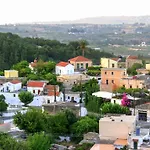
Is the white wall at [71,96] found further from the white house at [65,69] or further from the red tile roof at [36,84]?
the white house at [65,69]

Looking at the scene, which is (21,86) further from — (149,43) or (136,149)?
(149,43)

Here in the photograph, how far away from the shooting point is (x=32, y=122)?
21.5 m

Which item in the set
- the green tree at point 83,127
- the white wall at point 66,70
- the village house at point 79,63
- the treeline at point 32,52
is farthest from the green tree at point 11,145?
the treeline at point 32,52

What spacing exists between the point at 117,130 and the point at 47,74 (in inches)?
534

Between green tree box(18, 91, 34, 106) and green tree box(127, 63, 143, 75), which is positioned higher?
green tree box(127, 63, 143, 75)

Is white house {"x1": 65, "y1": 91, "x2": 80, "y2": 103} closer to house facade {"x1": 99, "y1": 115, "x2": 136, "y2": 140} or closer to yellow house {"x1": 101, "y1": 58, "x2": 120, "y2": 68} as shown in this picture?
house facade {"x1": 99, "y1": 115, "x2": 136, "y2": 140}

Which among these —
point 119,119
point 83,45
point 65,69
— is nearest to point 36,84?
point 65,69

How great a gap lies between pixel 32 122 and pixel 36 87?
852cm

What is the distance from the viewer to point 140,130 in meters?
19.8

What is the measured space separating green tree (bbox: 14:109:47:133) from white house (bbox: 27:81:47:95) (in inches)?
303

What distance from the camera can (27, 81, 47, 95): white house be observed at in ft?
97.5

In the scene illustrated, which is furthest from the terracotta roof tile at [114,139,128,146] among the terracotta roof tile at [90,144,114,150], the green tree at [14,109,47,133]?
the green tree at [14,109,47,133]

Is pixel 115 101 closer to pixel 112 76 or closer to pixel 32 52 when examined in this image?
pixel 112 76

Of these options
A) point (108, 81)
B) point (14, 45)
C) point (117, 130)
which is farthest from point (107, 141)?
point (14, 45)
